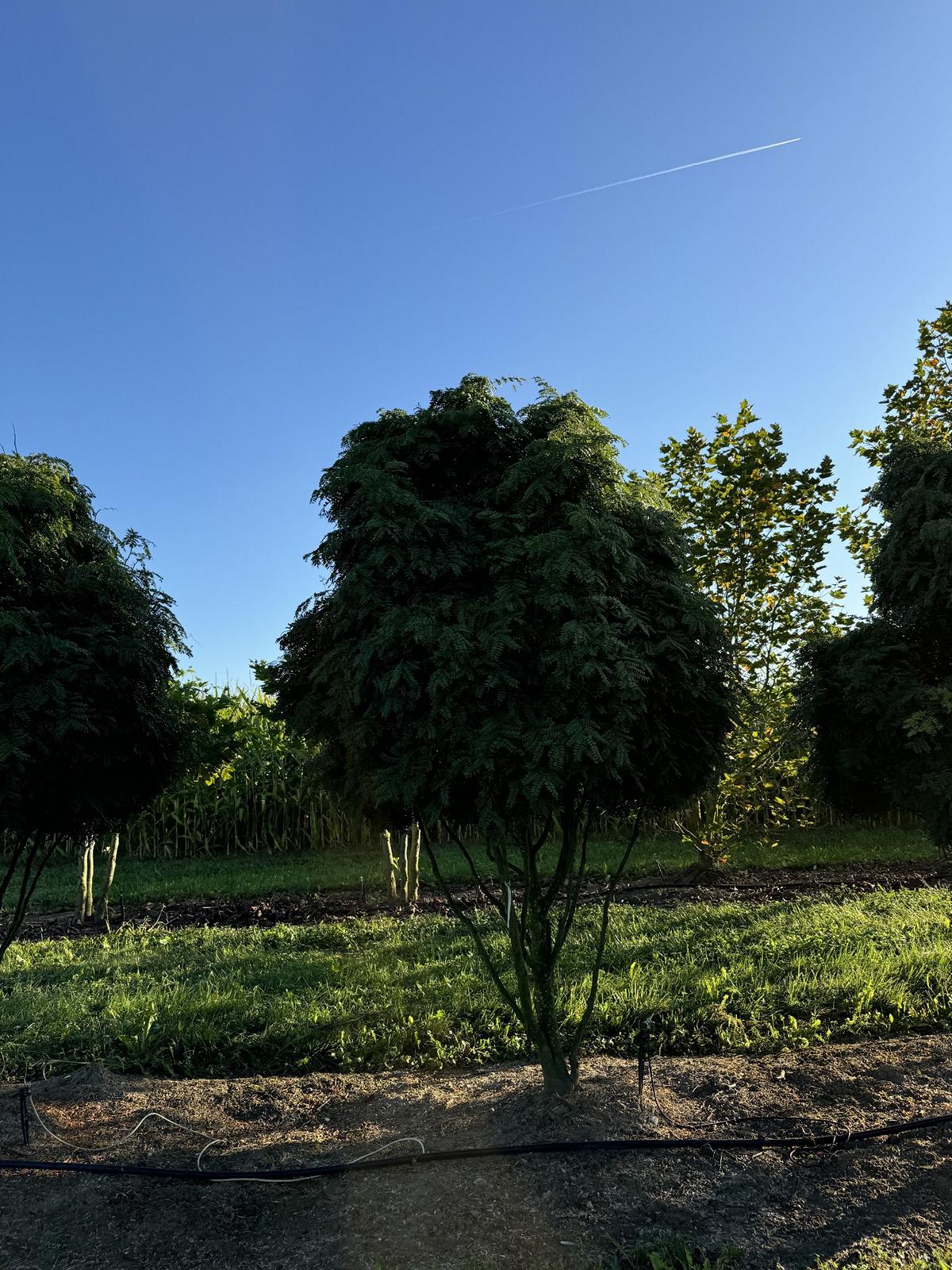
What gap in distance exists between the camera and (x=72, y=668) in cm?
461

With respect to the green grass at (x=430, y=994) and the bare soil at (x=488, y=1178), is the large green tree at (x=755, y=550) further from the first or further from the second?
the bare soil at (x=488, y=1178)

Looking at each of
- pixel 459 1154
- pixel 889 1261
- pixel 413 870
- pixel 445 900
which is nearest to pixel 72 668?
pixel 459 1154

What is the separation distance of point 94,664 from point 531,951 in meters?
2.85

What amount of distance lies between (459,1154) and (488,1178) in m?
0.20

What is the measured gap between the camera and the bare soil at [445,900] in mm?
10516

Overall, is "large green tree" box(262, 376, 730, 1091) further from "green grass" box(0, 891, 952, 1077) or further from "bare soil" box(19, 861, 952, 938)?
"bare soil" box(19, 861, 952, 938)

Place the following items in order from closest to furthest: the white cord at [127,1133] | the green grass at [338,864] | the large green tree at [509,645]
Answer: the large green tree at [509,645]
the white cord at [127,1133]
the green grass at [338,864]

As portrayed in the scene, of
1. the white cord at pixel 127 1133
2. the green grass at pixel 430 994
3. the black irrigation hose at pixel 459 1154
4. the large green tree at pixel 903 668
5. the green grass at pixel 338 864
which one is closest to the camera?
the black irrigation hose at pixel 459 1154

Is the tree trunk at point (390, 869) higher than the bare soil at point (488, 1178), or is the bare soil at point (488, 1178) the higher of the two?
the tree trunk at point (390, 869)

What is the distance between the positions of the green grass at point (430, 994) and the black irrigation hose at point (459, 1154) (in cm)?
137

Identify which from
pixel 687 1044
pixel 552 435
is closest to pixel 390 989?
pixel 687 1044

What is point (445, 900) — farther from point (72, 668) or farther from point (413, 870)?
point (72, 668)

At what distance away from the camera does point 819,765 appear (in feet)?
21.1

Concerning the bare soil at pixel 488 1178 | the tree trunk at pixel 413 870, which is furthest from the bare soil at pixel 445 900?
the bare soil at pixel 488 1178
